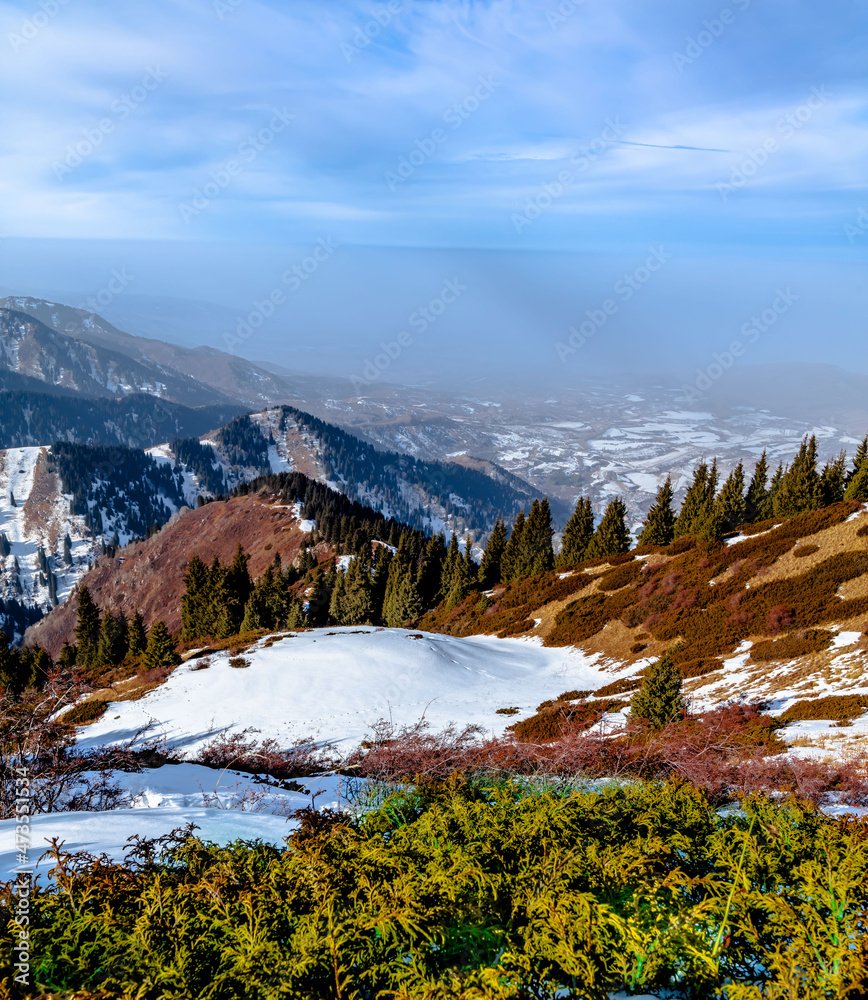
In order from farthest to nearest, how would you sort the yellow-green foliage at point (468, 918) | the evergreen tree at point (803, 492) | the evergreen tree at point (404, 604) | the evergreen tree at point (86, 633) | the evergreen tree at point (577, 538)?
the evergreen tree at point (86, 633) < the evergreen tree at point (577, 538) < the evergreen tree at point (404, 604) < the evergreen tree at point (803, 492) < the yellow-green foliage at point (468, 918)

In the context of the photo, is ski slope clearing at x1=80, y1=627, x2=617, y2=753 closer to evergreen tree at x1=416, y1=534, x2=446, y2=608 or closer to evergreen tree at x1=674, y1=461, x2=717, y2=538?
evergreen tree at x1=674, y1=461, x2=717, y2=538

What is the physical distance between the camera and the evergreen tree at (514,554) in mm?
60766

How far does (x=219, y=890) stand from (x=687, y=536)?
45.7 meters

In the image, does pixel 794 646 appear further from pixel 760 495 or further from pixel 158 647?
pixel 760 495

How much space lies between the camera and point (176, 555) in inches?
5022

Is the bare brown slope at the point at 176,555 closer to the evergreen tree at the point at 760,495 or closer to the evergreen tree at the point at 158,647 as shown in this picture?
the evergreen tree at the point at 158,647

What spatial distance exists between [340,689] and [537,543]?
41.3 m

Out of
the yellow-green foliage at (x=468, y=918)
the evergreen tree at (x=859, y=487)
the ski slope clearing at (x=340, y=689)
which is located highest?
the evergreen tree at (x=859, y=487)

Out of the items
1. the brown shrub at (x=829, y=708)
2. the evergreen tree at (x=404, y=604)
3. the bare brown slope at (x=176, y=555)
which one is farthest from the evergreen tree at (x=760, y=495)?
the bare brown slope at (x=176, y=555)

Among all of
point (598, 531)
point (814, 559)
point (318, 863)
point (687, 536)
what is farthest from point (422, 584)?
point (318, 863)

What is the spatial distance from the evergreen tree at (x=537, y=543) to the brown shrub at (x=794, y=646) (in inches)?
1304

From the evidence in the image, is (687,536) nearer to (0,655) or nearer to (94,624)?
(0,655)

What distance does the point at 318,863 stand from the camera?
3271 millimetres

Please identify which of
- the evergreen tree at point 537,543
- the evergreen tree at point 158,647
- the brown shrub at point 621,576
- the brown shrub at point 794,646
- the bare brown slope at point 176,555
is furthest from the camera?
the bare brown slope at point 176,555
